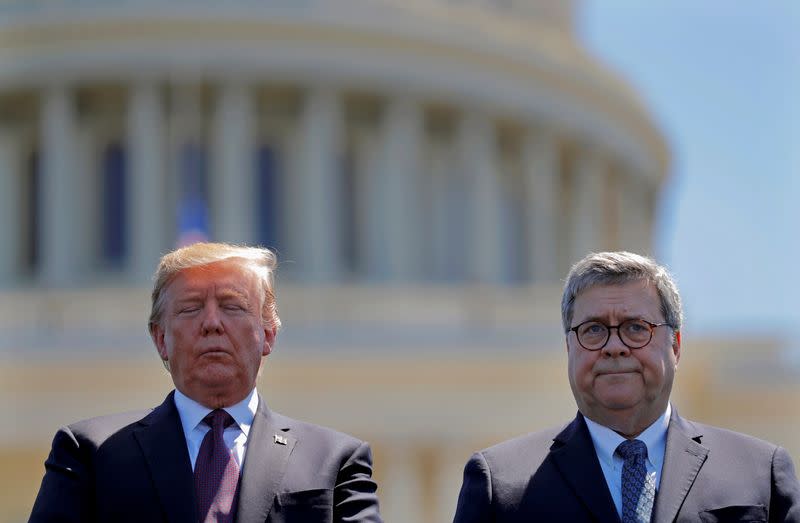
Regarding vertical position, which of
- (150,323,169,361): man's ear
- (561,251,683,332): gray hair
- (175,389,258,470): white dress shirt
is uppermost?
(561,251,683,332): gray hair

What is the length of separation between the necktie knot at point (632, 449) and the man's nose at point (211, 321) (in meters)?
1.39

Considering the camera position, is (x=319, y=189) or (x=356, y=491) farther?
(x=319, y=189)

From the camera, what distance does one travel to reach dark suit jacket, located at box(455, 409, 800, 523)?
6.50 metres

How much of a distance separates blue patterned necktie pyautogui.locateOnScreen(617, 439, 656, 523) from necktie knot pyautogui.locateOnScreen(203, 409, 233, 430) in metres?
1.31

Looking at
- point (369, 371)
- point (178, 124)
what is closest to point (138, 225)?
point (178, 124)

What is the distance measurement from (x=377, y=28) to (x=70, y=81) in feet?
24.2

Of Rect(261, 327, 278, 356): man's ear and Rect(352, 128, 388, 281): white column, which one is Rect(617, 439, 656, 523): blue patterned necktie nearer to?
Rect(261, 327, 278, 356): man's ear

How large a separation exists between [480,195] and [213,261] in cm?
4197

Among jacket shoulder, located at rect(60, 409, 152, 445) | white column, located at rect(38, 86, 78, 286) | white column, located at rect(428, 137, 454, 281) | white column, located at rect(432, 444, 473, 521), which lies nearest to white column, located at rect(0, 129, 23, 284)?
white column, located at rect(38, 86, 78, 286)

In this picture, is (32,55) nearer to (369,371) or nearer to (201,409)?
(369,371)

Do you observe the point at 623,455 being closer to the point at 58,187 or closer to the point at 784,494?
the point at 784,494

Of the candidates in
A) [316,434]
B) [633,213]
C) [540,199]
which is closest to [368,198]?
[540,199]

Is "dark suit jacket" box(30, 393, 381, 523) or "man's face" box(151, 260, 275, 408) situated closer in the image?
"dark suit jacket" box(30, 393, 381, 523)

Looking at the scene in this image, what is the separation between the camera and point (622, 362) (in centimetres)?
654
